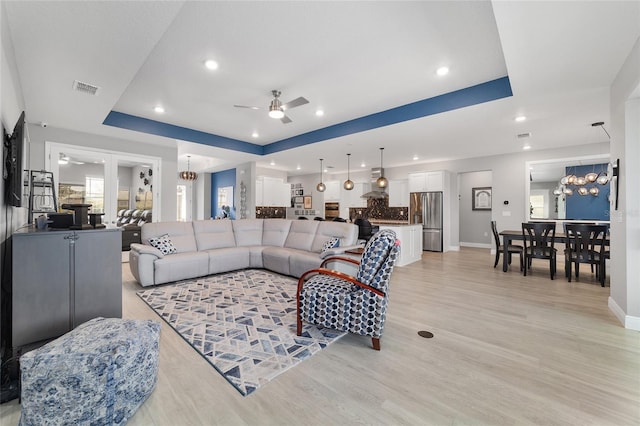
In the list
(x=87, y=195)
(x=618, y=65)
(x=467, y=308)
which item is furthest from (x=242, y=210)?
(x=618, y=65)

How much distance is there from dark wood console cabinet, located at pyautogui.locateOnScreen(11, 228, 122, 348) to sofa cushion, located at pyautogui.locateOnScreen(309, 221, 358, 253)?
3.04 metres

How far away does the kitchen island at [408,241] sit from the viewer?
581cm

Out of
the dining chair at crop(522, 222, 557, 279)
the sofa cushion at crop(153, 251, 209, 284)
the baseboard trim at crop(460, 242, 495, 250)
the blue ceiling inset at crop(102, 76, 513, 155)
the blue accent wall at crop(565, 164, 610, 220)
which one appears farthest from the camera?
the baseboard trim at crop(460, 242, 495, 250)

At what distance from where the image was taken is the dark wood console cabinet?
81.0 inches

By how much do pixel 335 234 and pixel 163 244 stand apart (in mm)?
2886

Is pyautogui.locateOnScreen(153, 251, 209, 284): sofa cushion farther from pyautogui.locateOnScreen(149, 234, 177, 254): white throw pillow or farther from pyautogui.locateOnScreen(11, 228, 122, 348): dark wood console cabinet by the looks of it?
pyautogui.locateOnScreen(11, 228, 122, 348): dark wood console cabinet

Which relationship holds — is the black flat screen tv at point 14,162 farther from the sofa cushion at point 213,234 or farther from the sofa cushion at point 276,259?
the sofa cushion at point 276,259

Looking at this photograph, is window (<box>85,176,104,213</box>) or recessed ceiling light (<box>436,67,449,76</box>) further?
window (<box>85,176,104,213</box>)

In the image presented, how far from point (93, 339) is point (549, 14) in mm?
3948

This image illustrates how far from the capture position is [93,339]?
1.62 metres

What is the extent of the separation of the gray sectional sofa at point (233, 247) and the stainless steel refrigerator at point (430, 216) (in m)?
4.22

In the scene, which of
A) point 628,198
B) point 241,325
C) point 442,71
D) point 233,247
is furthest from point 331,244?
point 628,198

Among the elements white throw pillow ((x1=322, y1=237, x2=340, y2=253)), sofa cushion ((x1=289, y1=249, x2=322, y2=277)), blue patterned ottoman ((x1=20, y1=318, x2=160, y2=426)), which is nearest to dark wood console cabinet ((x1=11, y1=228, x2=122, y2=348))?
blue patterned ottoman ((x1=20, y1=318, x2=160, y2=426))

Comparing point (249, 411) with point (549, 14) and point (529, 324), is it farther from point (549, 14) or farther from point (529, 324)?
point (549, 14)
